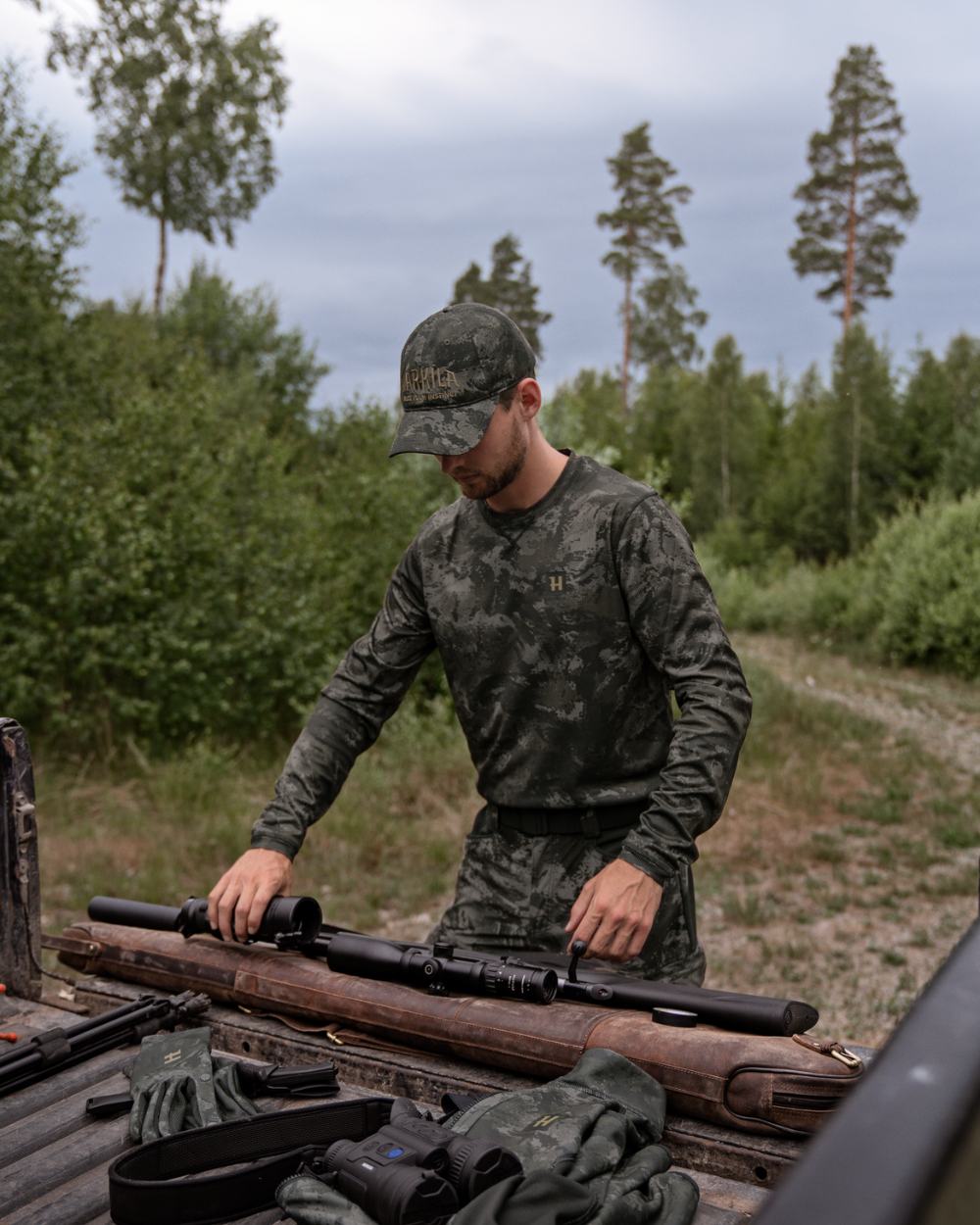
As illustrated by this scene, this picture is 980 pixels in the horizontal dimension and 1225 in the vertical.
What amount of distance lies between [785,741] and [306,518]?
244 inches

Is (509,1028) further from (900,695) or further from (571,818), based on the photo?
(900,695)

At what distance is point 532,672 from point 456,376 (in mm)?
831

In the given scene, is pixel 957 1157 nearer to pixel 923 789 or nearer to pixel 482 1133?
pixel 482 1133

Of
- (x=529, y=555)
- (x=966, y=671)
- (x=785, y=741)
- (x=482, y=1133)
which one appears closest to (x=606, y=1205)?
(x=482, y=1133)

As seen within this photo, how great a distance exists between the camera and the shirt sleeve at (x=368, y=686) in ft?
11.7

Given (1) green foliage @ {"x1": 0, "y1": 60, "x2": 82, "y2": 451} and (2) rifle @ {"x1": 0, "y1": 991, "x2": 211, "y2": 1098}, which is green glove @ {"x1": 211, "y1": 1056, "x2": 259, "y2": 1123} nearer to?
(2) rifle @ {"x1": 0, "y1": 991, "x2": 211, "y2": 1098}

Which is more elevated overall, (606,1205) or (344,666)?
(344,666)

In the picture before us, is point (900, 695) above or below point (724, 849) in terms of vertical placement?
above

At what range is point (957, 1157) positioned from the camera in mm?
798

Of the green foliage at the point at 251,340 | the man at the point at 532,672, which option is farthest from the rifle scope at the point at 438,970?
the green foliage at the point at 251,340

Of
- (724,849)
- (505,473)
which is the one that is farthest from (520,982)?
(724,849)

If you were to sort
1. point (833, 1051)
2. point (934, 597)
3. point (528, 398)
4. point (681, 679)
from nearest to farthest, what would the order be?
1. point (833, 1051)
2. point (681, 679)
3. point (528, 398)
4. point (934, 597)

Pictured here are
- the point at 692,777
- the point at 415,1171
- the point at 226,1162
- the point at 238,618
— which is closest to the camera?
the point at 415,1171

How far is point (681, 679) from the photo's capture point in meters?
3.09
